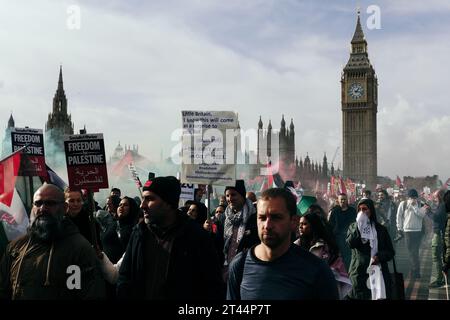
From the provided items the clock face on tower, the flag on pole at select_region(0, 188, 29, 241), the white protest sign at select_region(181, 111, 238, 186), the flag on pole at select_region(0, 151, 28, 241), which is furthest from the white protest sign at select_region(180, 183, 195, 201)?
the clock face on tower

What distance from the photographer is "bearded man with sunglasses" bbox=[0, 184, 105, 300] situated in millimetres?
3455

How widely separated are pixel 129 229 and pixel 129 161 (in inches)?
331

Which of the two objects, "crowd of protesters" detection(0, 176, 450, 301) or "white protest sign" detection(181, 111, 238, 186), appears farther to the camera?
"white protest sign" detection(181, 111, 238, 186)

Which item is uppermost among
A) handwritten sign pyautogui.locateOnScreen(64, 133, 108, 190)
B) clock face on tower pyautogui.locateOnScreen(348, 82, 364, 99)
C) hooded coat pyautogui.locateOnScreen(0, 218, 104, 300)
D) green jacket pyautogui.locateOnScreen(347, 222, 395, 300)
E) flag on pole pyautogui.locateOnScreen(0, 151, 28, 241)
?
clock face on tower pyautogui.locateOnScreen(348, 82, 364, 99)

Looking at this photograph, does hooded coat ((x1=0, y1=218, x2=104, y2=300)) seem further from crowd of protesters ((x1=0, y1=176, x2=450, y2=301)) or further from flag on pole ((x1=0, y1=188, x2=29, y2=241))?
flag on pole ((x1=0, y1=188, x2=29, y2=241))

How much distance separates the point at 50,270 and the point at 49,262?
1.8 inches

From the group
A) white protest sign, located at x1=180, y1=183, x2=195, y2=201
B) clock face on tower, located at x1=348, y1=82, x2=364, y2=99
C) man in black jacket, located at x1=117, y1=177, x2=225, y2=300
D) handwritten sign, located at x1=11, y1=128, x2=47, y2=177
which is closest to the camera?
man in black jacket, located at x1=117, y1=177, x2=225, y2=300

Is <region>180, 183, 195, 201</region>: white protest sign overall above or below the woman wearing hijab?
above

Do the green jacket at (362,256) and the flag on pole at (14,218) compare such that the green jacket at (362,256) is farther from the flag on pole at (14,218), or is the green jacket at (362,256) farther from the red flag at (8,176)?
the red flag at (8,176)

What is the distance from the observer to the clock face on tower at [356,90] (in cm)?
9294

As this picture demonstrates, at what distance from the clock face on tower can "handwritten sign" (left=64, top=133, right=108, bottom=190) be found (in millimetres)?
89815

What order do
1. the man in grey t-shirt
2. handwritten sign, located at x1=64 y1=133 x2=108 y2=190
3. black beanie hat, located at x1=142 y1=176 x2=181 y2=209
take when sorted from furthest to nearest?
handwritten sign, located at x1=64 y1=133 x2=108 y2=190, black beanie hat, located at x1=142 y1=176 x2=181 y2=209, the man in grey t-shirt
